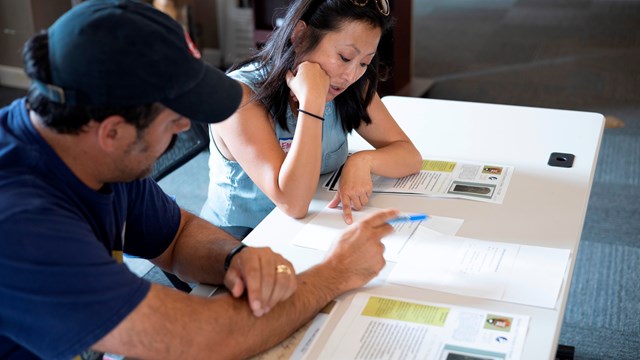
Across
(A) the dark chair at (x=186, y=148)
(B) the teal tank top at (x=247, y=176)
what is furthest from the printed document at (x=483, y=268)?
(A) the dark chair at (x=186, y=148)

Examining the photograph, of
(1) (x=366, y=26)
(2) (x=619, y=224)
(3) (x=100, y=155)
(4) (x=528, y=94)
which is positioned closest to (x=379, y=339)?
(3) (x=100, y=155)

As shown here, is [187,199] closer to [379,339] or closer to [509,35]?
[379,339]

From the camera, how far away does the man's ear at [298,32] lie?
1.78 meters

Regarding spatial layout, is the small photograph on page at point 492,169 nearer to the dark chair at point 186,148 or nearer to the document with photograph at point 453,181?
the document with photograph at point 453,181

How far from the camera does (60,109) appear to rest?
1075 millimetres

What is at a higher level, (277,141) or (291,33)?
(291,33)

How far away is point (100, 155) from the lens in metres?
1.13

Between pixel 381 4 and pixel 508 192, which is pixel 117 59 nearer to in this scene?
pixel 381 4

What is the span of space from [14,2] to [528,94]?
2900mm

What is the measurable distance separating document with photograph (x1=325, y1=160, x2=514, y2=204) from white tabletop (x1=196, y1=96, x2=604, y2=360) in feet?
0.08

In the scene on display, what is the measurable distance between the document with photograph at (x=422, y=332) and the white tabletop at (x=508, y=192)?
21 millimetres

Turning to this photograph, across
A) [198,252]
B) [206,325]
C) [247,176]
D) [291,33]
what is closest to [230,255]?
[198,252]

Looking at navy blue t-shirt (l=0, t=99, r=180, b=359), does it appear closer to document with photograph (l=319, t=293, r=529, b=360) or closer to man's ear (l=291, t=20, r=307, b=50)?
document with photograph (l=319, t=293, r=529, b=360)

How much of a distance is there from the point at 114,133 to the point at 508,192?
96 cm
